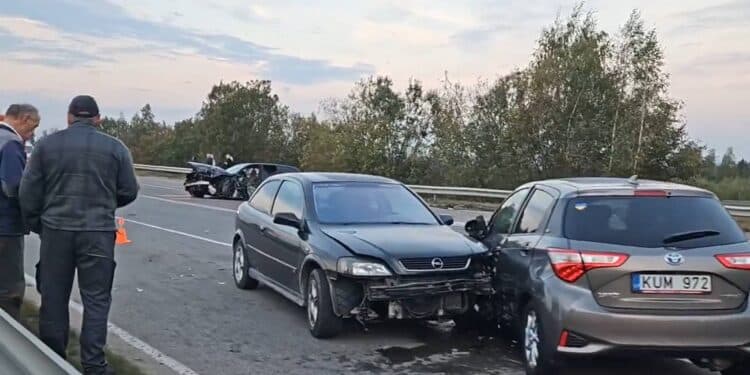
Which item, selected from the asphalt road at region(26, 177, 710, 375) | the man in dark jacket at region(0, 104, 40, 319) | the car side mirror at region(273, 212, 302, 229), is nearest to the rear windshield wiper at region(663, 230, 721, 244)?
the asphalt road at region(26, 177, 710, 375)

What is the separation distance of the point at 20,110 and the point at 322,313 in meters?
3.05

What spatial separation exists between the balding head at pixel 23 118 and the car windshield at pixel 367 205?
9.38 ft

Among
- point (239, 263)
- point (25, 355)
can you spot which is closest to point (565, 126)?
point (239, 263)

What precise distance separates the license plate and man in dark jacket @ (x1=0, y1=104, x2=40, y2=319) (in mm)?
4443

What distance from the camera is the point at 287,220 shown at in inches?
325

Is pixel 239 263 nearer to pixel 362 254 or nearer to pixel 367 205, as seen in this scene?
pixel 367 205

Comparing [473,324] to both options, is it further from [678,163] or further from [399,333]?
[678,163]

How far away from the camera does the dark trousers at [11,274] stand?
6.01 meters

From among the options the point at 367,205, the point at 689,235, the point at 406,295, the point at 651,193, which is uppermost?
the point at 651,193

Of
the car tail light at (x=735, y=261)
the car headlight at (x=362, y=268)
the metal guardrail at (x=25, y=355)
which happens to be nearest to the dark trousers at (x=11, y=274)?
the metal guardrail at (x=25, y=355)

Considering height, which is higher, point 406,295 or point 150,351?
point 406,295

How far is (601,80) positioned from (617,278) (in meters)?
32.2

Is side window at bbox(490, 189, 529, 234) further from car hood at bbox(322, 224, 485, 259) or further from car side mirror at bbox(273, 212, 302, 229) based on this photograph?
car side mirror at bbox(273, 212, 302, 229)

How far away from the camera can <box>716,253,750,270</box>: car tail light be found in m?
5.43
